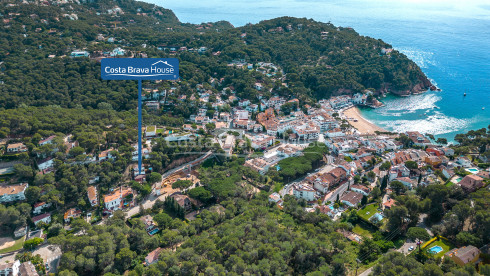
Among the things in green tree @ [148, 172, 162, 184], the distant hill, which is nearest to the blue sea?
the distant hill

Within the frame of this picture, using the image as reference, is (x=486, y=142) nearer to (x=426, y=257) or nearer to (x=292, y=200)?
(x=426, y=257)

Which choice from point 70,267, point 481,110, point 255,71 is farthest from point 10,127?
point 481,110

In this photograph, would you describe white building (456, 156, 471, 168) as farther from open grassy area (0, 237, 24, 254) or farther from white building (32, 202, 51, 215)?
open grassy area (0, 237, 24, 254)

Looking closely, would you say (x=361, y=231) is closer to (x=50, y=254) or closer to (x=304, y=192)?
(x=304, y=192)

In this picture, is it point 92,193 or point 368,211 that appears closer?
point 368,211

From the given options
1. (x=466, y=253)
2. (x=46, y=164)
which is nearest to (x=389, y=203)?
(x=466, y=253)

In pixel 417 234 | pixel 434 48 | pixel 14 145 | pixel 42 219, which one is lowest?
pixel 42 219
